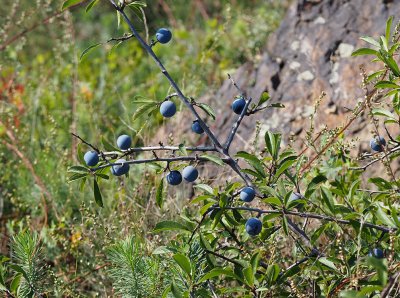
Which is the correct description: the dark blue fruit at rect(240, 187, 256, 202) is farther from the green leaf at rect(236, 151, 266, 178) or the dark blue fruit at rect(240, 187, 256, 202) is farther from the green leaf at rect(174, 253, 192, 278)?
the green leaf at rect(174, 253, 192, 278)

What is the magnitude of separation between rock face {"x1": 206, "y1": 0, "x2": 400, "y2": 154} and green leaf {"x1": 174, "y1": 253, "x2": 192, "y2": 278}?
138 centimetres

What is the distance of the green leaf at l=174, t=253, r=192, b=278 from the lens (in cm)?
179

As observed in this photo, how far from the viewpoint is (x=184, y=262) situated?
1812mm

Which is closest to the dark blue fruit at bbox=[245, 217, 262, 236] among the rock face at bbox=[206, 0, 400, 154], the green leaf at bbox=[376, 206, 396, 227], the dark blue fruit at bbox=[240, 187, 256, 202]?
the dark blue fruit at bbox=[240, 187, 256, 202]

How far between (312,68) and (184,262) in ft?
6.35

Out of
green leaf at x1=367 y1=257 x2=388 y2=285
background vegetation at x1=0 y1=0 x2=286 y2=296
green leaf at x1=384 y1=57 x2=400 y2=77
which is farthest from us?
background vegetation at x1=0 y1=0 x2=286 y2=296

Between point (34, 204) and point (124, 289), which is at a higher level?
point (124, 289)

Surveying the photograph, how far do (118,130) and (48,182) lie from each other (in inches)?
33.5

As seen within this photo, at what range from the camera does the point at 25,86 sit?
471 centimetres

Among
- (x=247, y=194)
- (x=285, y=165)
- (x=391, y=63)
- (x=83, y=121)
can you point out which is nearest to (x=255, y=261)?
(x=247, y=194)

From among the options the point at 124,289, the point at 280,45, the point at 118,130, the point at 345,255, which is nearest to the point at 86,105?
the point at 118,130

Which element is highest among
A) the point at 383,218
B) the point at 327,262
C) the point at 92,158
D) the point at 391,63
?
the point at 92,158

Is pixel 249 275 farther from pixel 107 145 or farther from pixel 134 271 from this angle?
pixel 107 145

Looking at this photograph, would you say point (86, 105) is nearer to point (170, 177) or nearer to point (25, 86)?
point (25, 86)
